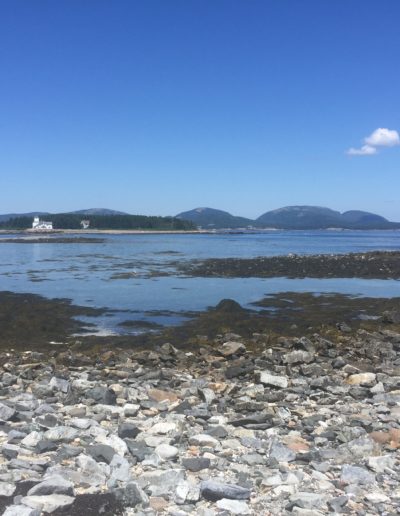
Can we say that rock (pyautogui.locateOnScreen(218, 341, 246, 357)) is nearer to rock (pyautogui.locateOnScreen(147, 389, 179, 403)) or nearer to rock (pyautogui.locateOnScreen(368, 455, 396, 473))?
rock (pyautogui.locateOnScreen(147, 389, 179, 403))

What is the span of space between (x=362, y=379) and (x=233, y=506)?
5.60 m

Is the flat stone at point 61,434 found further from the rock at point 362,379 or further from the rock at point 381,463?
the rock at point 362,379

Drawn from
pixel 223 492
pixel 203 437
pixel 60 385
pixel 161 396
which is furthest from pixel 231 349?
pixel 223 492

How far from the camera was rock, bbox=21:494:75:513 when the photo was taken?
488 cm

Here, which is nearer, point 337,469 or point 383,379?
point 337,469

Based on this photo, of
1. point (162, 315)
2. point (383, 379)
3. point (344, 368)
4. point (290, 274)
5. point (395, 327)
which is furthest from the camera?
point (290, 274)

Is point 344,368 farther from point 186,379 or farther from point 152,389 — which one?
point 152,389

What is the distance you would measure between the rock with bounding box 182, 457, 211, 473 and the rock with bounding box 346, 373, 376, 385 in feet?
15.5

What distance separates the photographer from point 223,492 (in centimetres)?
521

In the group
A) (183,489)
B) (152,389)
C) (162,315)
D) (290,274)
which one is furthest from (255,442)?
(290,274)

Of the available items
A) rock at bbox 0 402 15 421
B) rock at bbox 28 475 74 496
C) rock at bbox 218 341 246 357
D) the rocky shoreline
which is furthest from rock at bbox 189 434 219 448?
rock at bbox 218 341 246 357

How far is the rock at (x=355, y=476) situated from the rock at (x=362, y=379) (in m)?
4.11

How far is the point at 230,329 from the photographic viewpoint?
16.6m

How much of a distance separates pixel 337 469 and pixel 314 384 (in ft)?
12.0
